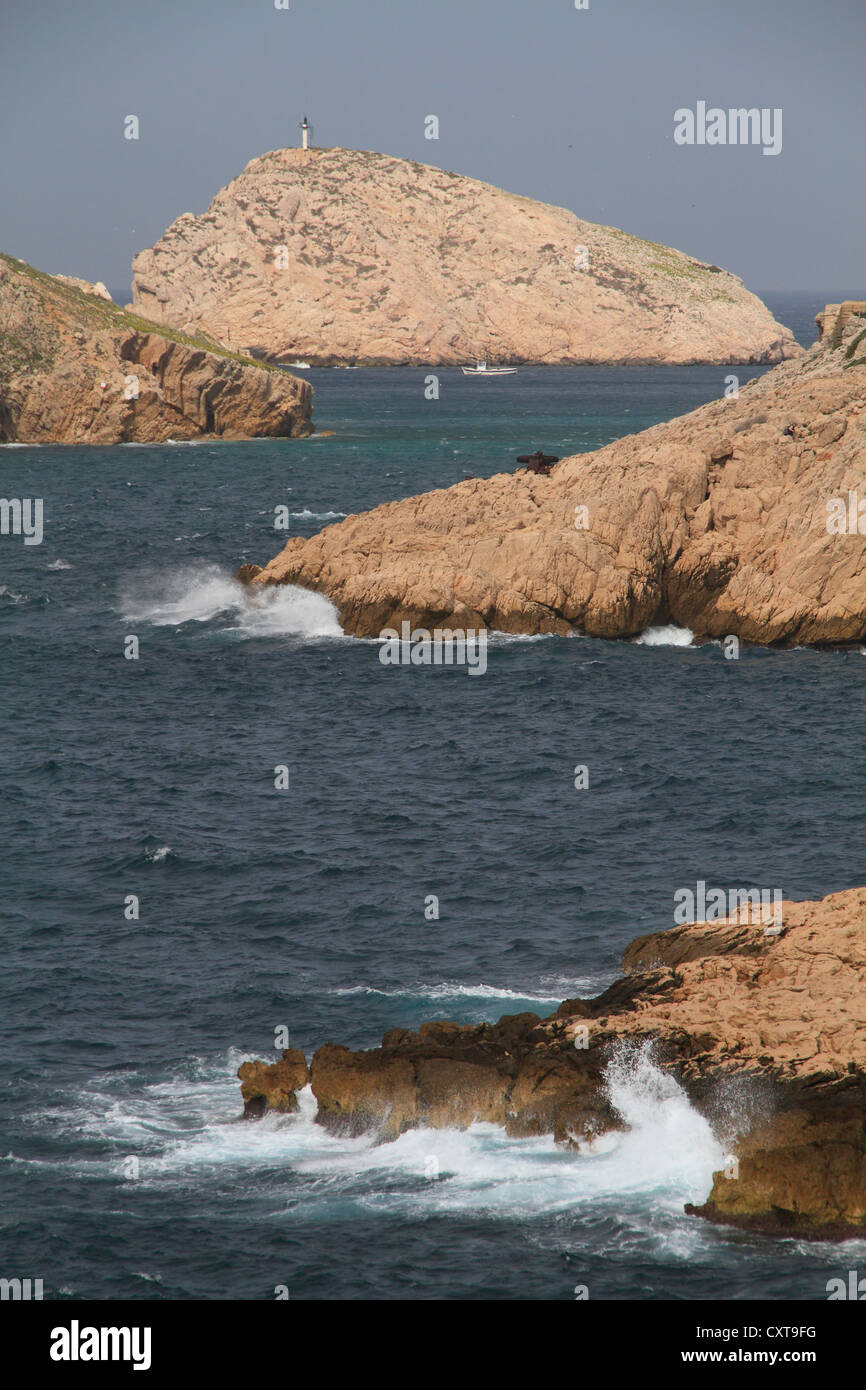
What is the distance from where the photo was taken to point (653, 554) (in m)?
79.1

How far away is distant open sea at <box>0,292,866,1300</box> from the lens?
30.9 m

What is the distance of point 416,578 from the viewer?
260 feet

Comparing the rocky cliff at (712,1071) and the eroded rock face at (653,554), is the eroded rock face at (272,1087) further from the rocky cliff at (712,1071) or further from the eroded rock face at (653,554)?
the eroded rock face at (653,554)

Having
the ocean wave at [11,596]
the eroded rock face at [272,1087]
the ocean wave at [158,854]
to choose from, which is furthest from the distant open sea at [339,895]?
the ocean wave at [11,596]

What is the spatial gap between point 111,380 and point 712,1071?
137m

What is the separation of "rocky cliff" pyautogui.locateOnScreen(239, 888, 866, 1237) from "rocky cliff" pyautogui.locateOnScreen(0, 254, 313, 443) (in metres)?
131

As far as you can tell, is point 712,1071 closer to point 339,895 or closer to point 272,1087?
point 272,1087

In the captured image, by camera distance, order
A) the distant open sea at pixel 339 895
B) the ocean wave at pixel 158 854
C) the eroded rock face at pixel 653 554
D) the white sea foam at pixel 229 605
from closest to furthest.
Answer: the distant open sea at pixel 339 895 < the ocean wave at pixel 158 854 < the eroded rock face at pixel 653 554 < the white sea foam at pixel 229 605

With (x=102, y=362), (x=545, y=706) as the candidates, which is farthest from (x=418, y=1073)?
(x=102, y=362)

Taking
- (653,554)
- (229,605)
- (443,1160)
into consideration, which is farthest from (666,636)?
(443,1160)

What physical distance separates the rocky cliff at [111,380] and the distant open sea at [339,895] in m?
66.8

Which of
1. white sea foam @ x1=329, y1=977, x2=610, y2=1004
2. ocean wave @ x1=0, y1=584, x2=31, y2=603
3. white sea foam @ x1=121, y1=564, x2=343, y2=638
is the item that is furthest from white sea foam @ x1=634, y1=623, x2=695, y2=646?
white sea foam @ x1=329, y1=977, x2=610, y2=1004

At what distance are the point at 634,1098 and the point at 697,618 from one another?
158 ft

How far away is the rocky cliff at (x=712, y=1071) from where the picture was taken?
31.1m
